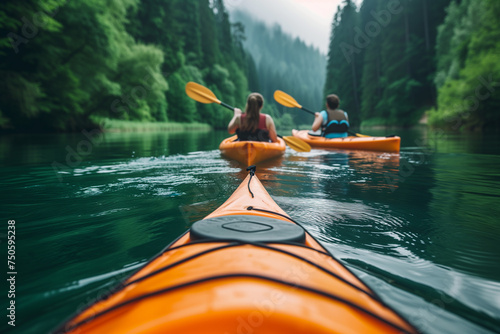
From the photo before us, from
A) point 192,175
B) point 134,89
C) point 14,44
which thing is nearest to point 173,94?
point 134,89

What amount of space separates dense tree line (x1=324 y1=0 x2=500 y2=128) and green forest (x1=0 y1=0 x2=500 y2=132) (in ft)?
0.26

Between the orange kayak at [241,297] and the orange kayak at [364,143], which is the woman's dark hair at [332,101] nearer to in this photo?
the orange kayak at [364,143]

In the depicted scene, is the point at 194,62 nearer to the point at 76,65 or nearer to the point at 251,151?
the point at 76,65

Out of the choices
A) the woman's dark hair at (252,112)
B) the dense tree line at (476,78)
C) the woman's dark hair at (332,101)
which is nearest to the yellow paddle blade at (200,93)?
the woman's dark hair at (252,112)

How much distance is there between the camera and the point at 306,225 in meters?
2.00

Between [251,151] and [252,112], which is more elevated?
[252,112]

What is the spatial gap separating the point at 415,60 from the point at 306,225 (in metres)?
29.5

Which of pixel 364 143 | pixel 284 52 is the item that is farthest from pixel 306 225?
pixel 284 52

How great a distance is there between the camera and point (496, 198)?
105 inches

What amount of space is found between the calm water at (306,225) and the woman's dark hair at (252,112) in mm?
1023

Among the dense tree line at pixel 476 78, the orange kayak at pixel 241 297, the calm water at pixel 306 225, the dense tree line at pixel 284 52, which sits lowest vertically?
the calm water at pixel 306 225

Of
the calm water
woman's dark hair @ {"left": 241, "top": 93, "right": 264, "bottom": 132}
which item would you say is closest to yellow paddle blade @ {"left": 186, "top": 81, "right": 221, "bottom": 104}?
woman's dark hair @ {"left": 241, "top": 93, "right": 264, "bottom": 132}

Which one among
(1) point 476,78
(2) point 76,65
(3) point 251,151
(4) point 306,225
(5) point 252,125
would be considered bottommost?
(4) point 306,225

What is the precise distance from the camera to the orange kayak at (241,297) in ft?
2.09
